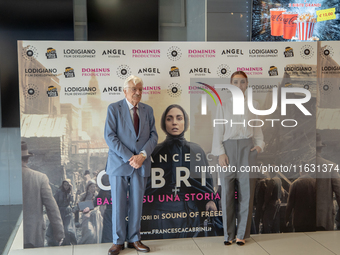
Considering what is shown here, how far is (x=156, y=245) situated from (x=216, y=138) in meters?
1.32

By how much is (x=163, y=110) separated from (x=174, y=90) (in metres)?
0.25

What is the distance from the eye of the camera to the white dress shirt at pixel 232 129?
350 cm

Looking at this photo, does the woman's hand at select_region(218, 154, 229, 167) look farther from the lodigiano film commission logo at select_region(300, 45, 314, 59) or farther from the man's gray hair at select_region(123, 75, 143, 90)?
the lodigiano film commission logo at select_region(300, 45, 314, 59)

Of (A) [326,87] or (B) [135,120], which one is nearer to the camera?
(B) [135,120]

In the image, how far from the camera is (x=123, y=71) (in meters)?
3.49

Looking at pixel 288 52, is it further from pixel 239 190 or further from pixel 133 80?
pixel 133 80

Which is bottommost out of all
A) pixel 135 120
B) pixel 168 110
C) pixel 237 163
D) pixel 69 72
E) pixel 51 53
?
pixel 237 163

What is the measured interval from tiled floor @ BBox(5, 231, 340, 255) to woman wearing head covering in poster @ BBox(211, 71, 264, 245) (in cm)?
16

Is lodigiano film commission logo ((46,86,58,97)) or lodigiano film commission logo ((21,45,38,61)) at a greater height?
lodigiano film commission logo ((21,45,38,61))

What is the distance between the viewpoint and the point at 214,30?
4.60 m

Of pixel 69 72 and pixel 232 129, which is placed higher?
pixel 69 72

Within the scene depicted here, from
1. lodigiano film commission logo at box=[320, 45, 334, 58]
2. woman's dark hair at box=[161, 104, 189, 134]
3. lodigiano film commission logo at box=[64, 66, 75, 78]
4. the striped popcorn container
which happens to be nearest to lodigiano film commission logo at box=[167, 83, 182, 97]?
woman's dark hair at box=[161, 104, 189, 134]

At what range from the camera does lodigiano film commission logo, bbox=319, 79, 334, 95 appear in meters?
3.79

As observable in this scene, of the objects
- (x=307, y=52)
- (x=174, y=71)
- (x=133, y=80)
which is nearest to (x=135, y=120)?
(x=133, y=80)
